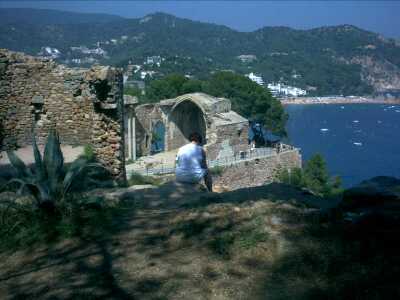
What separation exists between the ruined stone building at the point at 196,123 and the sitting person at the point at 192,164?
18.5 metres

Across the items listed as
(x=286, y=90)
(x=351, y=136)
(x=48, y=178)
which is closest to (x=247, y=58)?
(x=286, y=90)

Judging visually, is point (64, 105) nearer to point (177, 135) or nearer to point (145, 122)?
point (145, 122)

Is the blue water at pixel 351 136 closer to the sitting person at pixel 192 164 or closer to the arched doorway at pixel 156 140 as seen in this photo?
the arched doorway at pixel 156 140

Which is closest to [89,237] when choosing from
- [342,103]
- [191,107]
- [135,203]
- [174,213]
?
[174,213]

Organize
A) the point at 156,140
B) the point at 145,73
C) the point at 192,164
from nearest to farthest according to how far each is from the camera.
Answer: the point at 192,164 → the point at 156,140 → the point at 145,73

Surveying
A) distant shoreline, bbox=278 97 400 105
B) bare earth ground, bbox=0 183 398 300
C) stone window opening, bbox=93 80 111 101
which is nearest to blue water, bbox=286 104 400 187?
distant shoreline, bbox=278 97 400 105

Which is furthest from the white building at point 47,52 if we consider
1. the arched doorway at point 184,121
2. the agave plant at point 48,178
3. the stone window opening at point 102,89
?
the agave plant at point 48,178

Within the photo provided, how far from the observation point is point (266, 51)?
17300cm

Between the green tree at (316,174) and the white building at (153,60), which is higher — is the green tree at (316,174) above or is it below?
below

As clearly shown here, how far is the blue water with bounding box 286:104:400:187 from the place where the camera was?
158 feet

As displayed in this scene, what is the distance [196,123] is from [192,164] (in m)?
26.6

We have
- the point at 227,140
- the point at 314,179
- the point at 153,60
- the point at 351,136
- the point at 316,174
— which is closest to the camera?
the point at 227,140

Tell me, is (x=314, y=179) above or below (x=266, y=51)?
below

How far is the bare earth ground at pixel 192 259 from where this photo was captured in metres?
3.56
